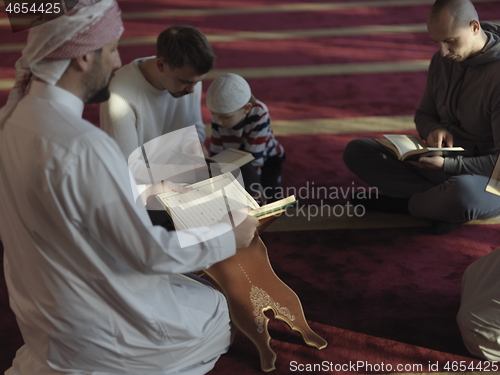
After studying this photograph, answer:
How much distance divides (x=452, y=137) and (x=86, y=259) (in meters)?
1.74

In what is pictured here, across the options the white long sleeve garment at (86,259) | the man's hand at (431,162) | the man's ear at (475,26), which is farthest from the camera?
the man's hand at (431,162)

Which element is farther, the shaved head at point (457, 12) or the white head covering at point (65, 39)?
the shaved head at point (457, 12)

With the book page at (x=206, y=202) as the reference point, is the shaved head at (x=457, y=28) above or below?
above

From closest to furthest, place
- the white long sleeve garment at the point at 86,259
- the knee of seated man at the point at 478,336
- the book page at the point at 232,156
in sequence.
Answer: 1. the white long sleeve garment at the point at 86,259
2. the knee of seated man at the point at 478,336
3. the book page at the point at 232,156

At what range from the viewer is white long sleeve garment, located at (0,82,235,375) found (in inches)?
49.4

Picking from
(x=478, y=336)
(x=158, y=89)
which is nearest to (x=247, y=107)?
(x=158, y=89)

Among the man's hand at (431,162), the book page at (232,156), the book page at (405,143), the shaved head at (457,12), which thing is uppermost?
the shaved head at (457,12)

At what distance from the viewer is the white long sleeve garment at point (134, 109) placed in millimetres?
2219

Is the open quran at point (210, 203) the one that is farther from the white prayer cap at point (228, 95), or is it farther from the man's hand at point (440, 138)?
the man's hand at point (440, 138)

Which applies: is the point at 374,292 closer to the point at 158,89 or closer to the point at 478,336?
the point at 478,336

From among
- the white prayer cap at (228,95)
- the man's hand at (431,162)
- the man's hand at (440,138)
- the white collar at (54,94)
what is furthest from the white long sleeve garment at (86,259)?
the man's hand at (440,138)

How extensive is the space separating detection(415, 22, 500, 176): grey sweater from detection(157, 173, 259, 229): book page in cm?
112

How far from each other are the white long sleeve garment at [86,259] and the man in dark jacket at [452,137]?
1222 mm

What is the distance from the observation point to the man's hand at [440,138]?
238 cm
